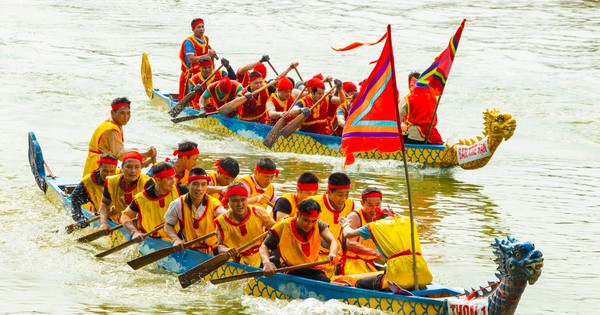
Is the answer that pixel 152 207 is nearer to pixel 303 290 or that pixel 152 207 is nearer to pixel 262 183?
pixel 262 183

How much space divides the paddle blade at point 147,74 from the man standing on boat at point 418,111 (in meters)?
7.82

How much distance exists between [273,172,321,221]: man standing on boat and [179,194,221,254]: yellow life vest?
65 cm

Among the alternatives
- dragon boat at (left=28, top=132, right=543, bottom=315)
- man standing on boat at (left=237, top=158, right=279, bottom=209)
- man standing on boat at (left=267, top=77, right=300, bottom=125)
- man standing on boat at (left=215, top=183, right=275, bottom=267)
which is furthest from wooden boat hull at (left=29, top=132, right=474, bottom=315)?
man standing on boat at (left=267, top=77, right=300, bottom=125)

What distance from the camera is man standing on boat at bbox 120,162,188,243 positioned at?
12041 mm

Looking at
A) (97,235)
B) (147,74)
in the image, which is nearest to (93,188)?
(97,235)

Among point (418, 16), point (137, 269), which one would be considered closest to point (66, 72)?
point (418, 16)

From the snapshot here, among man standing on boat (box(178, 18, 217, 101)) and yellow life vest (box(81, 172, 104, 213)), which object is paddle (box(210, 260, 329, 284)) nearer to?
yellow life vest (box(81, 172, 104, 213))

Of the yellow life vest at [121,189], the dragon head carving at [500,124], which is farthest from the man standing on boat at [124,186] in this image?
the dragon head carving at [500,124]

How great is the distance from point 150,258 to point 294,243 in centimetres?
183

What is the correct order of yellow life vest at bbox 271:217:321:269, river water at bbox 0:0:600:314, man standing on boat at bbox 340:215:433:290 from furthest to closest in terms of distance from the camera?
river water at bbox 0:0:600:314, yellow life vest at bbox 271:217:321:269, man standing on boat at bbox 340:215:433:290

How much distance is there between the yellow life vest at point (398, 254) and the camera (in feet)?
33.0

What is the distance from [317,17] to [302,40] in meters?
3.07

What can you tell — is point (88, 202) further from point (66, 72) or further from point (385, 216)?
point (66, 72)

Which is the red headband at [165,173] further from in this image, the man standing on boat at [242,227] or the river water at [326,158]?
the river water at [326,158]
